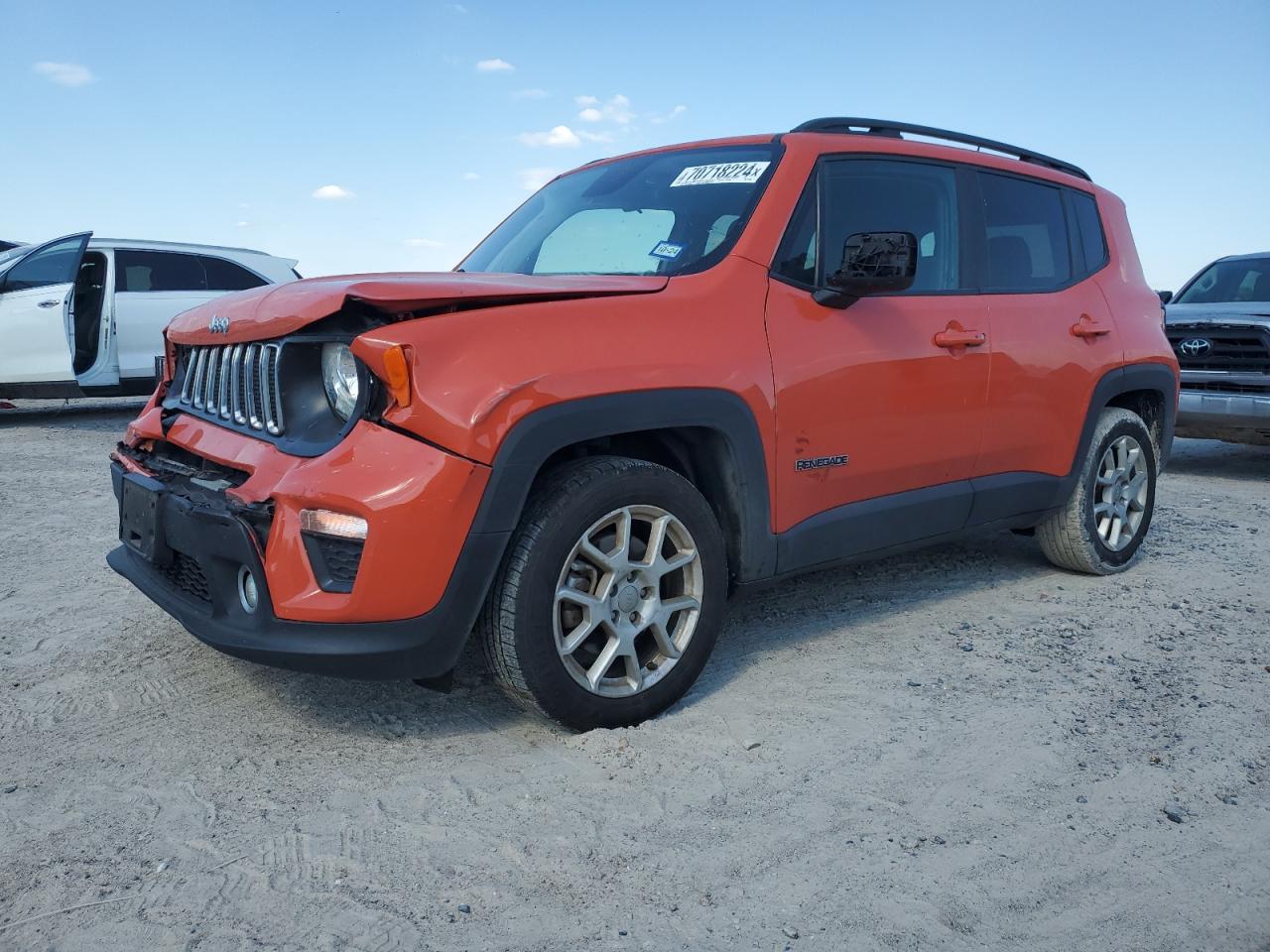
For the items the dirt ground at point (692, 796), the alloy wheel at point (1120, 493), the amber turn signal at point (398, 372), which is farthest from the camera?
the alloy wheel at point (1120, 493)

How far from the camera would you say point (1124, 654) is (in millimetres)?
3967

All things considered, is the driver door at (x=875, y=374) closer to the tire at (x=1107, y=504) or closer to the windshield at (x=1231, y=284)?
the tire at (x=1107, y=504)

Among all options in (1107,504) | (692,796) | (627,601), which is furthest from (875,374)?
(1107,504)

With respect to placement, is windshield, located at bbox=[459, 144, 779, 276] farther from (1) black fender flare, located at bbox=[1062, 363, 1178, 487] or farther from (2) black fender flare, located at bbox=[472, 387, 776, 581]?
(1) black fender flare, located at bbox=[1062, 363, 1178, 487]

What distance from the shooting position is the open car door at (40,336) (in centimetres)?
991

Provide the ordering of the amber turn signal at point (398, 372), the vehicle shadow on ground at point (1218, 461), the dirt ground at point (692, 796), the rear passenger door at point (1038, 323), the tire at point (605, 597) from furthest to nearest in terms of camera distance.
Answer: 1. the vehicle shadow on ground at point (1218, 461)
2. the rear passenger door at point (1038, 323)
3. the tire at point (605, 597)
4. the amber turn signal at point (398, 372)
5. the dirt ground at point (692, 796)

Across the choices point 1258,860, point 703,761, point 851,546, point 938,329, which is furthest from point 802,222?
point 1258,860

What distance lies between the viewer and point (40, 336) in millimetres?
9930

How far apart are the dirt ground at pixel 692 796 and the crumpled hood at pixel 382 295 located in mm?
1206

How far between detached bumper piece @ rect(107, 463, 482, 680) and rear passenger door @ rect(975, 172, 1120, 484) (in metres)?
2.39

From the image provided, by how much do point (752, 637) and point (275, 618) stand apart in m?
1.94

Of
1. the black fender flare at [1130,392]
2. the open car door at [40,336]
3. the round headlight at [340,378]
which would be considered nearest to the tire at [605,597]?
the round headlight at [340,378]

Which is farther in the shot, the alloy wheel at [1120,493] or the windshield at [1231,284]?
the windshield at [1231,284]

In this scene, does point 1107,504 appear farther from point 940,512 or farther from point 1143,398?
point 940,512
